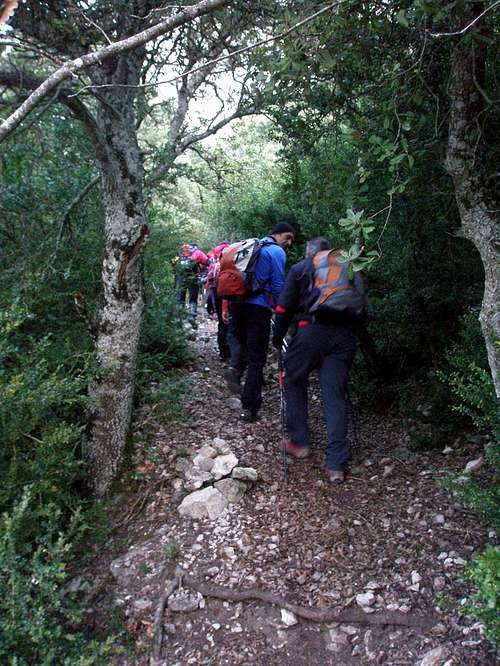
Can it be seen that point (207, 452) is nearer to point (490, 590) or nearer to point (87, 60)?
point (490, 590)

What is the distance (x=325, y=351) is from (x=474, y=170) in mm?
1700

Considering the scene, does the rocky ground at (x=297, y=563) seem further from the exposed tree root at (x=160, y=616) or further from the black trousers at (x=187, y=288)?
the black trousers at (x=187, y=288)

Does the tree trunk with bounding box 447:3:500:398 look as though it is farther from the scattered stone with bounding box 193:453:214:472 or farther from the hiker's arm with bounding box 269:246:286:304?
the scattered stone with bounding box 193:453:214:472

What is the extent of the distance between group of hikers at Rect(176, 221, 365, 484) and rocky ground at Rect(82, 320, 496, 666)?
1.43ft

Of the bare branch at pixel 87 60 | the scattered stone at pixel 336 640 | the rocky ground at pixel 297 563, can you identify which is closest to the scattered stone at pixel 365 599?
the rocky ground at pixel 297 563

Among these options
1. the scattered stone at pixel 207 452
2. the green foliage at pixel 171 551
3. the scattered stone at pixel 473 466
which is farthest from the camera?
the scattered stone at pixel 207 452

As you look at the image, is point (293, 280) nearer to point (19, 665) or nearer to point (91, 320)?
point (91, 320)

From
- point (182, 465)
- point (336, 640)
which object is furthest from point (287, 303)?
point (336, 640)

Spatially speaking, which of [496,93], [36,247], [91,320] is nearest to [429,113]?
[496,93]

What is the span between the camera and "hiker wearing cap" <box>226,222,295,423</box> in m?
5.08

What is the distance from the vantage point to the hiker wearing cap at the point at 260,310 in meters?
5.08

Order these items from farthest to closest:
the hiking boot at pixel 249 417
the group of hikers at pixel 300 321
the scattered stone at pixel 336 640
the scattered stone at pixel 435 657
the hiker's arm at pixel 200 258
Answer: the hiker's arm at pixel 200 258
the hiking boot at pixel 249 417
the group of hikers at pixel 300 321
the scattered stone at pixel 336 640
the scattered stone at pixel 435 657

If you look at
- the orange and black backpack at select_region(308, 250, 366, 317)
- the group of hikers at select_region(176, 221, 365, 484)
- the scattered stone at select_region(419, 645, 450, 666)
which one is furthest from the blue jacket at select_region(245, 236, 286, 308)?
the scattered stone at select_region(419, 645, 450, 666)

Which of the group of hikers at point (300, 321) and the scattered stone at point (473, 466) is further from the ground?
the group of hikers at point (300, 321)
